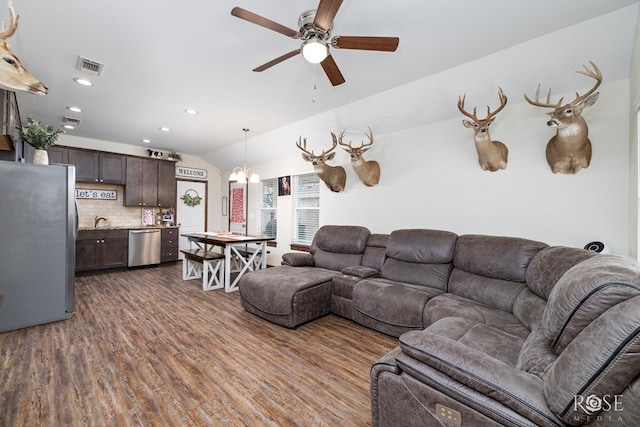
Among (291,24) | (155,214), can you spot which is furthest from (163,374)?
(155,214)

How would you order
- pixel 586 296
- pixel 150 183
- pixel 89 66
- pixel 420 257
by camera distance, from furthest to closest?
pixel 150 183
pixel 420 257
pixel 89 66
pixel 586 296

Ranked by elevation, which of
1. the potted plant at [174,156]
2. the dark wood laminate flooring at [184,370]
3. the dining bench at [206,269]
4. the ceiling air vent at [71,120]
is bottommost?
the dark wood laminate flooring at [184,370]

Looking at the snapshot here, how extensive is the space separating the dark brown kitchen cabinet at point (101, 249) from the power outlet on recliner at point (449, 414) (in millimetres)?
6406

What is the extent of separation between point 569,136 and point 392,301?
2300mm

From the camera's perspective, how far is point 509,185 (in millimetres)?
3057

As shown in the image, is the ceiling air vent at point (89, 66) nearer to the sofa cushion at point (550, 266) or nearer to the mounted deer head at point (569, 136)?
the mounted deer head at point (569, 136)

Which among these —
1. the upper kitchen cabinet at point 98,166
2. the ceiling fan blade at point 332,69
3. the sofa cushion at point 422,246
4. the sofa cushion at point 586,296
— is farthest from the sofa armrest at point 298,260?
the upper kitchen cabinet at point 98,166

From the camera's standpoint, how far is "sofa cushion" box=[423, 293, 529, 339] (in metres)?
2.01

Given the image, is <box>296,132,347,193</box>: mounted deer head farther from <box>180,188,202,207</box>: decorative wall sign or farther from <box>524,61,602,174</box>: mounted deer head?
<box>180,188,202,207</box>: decorative wall sign

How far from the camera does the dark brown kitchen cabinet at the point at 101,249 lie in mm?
5125

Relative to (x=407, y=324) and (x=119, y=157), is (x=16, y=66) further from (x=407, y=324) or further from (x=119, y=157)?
(x=119, y=157)

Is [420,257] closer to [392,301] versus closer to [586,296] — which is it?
[392,301]

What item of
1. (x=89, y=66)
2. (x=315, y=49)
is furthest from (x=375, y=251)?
(x=89, y=66)

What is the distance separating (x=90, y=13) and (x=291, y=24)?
62.2 inches
